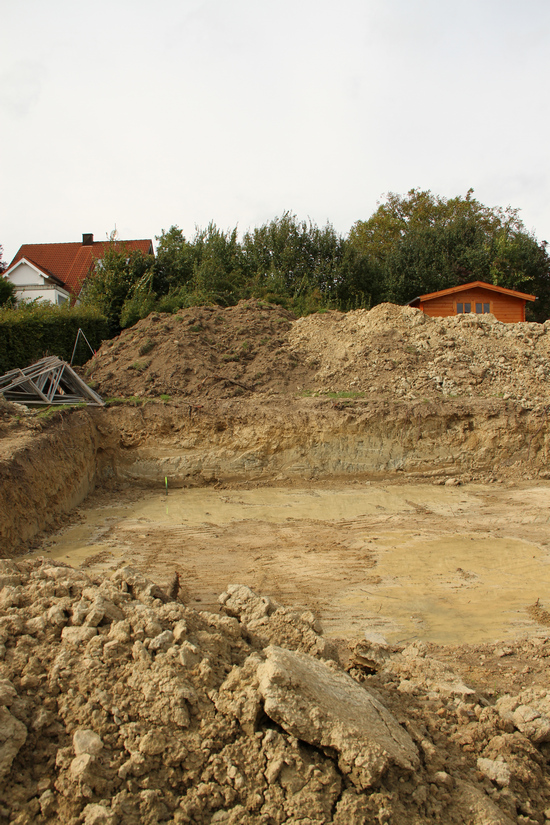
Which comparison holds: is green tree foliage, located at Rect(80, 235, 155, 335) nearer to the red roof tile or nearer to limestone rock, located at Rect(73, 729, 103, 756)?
the red roof tile

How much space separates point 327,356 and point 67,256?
20868 mm

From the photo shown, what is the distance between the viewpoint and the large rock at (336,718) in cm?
274

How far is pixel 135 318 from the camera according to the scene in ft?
62.6

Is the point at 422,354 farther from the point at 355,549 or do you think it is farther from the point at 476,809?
the point at 476,809

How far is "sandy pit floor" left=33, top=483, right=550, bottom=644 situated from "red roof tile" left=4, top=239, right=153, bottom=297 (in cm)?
2080

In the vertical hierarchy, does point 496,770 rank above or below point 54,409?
below

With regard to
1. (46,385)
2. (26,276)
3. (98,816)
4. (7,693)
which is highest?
(26,276)

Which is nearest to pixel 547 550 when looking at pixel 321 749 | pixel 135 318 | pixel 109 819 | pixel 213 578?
pixel 213 578

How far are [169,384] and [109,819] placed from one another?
12156mm

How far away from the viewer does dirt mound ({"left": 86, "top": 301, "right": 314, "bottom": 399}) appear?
14.2 m

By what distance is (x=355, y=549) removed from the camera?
7816mm

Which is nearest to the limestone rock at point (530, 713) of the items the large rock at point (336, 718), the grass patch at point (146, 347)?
the large rock at point (336, 718)

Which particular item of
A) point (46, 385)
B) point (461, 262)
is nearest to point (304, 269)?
point (461, 262)

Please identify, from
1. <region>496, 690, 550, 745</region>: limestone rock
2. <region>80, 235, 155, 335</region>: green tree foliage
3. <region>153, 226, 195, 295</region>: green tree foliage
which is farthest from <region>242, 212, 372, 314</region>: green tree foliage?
<region>496, 690, 550, 745</region>: limestone rock
